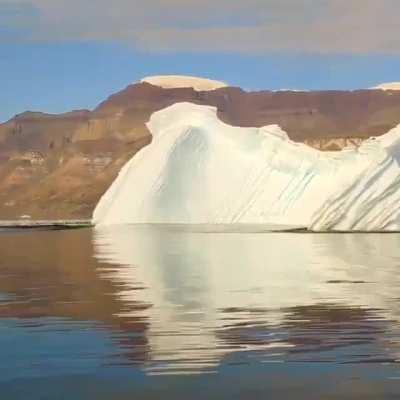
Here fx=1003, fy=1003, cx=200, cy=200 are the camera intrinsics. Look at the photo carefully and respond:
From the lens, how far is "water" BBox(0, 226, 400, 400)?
36.4ft

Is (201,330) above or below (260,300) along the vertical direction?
above

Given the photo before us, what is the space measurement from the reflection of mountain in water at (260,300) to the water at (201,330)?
28 mm

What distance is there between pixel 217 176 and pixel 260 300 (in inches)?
2040

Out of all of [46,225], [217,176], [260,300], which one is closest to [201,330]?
[260,300]

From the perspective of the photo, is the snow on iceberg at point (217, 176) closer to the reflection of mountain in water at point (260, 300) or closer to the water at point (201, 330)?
the reflection of mountain in water at point (260, 300)

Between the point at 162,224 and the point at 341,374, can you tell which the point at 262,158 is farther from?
the point at 341,374

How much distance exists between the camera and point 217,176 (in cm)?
7206

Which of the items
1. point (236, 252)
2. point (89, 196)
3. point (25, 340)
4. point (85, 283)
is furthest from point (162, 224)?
point (89, 196)

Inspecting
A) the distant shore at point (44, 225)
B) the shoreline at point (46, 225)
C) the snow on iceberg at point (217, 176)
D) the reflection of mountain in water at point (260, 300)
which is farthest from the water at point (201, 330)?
the distant shore at point (44, 225)

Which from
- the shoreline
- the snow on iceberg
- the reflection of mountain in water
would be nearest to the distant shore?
the shoreline

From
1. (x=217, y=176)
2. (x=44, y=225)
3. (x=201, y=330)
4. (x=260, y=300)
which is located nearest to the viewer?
(x=201, y=330)

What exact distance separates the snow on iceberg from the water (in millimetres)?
34706

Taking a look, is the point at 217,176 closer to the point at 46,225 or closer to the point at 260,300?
the point at 46,225

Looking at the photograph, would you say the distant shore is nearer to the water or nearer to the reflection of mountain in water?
the reflection of mountain in water
